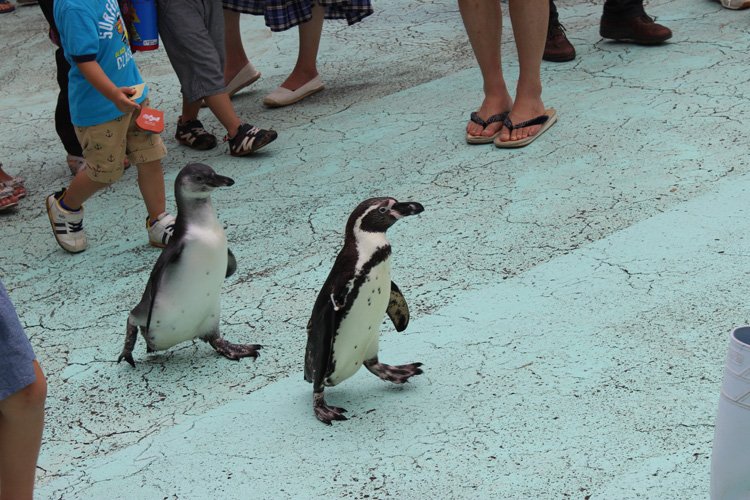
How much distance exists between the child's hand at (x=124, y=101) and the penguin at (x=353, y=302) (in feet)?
4.67

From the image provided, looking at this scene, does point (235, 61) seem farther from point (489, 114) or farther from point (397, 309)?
point (397, 309)

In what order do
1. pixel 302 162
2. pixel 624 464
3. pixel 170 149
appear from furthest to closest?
pixel 170 149 → pixel 302 162 → pixel 624 464

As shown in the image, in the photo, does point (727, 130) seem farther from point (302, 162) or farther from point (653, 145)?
point (302, 162)

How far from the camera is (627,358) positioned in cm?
272

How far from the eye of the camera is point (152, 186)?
12.9ft

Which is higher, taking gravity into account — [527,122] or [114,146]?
[114,146]

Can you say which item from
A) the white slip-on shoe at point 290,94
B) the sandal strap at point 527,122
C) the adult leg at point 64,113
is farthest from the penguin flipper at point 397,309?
the white slip-on shoe at point 290,94

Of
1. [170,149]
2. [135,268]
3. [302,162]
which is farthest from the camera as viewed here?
[170,149]

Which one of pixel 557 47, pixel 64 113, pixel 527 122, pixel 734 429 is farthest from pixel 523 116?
pixel 734 429

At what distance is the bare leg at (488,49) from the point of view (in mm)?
4539

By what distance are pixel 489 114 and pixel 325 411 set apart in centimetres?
241

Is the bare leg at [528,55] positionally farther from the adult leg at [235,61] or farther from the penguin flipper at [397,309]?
the penguin flipper at [397,309]

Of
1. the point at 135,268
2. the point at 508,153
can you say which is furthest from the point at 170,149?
the point at 508,153

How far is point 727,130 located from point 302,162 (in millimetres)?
1978
